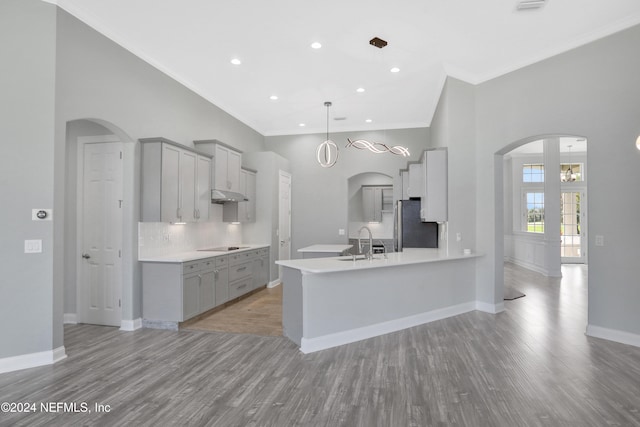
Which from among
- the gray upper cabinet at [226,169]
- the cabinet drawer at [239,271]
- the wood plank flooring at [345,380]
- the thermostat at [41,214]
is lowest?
the wood plank flooring at [345,380]

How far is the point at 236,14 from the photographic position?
12.6ft

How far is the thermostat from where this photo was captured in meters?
3.37

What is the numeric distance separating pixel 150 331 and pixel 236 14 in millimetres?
3844

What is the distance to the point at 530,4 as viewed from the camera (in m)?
3.59

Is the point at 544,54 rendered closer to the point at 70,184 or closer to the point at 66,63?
the point at 66,63

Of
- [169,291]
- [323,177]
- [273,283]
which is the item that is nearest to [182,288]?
[169,291]

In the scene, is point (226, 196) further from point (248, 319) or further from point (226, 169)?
point (248, 319)

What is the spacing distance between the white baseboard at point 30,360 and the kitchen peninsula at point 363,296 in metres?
2.27

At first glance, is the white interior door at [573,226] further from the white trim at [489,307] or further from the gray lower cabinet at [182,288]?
the gray lower cabinet at [182,288]

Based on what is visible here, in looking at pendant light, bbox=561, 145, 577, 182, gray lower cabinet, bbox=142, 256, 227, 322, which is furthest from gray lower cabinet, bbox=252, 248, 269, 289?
pendant light, bbox=561, 145, 577, 182

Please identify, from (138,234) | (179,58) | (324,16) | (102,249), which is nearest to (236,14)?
(324,16)

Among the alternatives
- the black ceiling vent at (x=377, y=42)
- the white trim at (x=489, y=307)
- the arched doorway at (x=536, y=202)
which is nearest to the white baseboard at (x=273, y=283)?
the white trim at (x=489, y=307)

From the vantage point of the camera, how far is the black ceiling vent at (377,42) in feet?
14.1

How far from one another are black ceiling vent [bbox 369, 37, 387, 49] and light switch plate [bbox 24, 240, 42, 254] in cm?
415
